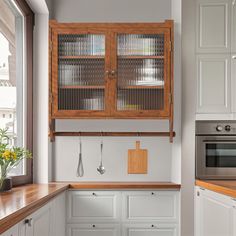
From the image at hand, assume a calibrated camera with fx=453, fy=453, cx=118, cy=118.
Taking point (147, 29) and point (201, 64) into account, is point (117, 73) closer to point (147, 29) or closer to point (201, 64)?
point (147, 29)

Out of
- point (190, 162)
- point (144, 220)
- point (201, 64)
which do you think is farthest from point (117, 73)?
point (144, 220)

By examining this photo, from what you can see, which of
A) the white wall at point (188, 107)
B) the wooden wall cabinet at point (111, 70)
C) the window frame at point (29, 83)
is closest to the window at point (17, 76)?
the window frame at point (29, 83)

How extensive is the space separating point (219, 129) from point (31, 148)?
162 centimetres

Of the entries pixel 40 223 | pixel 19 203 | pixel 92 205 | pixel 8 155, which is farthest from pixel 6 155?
pixel 92 205

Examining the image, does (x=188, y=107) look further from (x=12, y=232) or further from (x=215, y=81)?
(x=12, y=232)

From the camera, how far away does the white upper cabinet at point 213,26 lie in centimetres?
378

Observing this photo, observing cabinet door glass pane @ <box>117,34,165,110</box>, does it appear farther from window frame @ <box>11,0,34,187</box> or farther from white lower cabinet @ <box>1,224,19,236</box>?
white lower cabinet @ <box>1,224,19,236</box>

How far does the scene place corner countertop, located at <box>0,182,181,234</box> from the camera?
2.08 m

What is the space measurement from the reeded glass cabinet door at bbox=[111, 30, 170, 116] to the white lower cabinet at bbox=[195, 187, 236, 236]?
84cm

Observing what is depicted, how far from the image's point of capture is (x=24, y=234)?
235 cm

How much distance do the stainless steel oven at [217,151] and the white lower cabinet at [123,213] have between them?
1.11ft

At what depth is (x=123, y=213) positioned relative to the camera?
3.84 metres

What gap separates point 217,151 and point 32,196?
1.74 metres

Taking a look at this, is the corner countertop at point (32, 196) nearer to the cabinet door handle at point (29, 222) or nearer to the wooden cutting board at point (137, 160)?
the cabinet door handle at point (29, 222)
